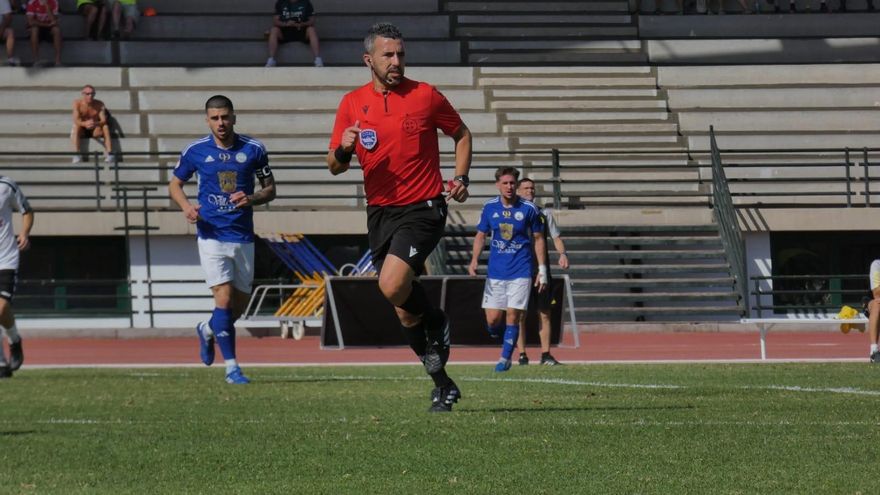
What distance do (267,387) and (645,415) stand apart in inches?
183

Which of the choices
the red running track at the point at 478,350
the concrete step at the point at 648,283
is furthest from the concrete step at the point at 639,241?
the red running track at the point at 478,350

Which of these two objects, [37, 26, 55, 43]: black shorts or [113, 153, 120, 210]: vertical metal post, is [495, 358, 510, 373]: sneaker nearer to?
[113, 153, 120, 210]: vertical metal post

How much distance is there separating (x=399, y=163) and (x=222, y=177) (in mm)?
4511

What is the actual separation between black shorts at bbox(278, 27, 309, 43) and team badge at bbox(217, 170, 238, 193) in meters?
19.2

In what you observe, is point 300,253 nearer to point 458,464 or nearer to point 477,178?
point 477,178

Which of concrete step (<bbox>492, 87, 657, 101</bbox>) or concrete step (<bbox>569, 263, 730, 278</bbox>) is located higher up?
concrete step (<bbox>492, 87, 657, 101</bbox>)

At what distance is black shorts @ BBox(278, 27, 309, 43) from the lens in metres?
33.0

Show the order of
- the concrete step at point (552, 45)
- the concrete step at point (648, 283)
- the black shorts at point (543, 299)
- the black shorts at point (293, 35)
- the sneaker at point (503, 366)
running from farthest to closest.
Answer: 1. the concrete step at point (552, 45)
2. the black shorts at point (293, 35)
3. the concrete step at point (648, 283)
4. the black shorts at point (543, 299)
5. the sneaker at point (503, 366)

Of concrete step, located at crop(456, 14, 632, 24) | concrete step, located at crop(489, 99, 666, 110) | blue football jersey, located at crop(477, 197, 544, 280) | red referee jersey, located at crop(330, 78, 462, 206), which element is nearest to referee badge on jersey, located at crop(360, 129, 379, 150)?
red referee jersey, located at crop(330, 78, 462, 206)

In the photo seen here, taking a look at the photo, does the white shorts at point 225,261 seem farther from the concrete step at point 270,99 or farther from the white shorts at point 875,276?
the concrete step at point 270,99

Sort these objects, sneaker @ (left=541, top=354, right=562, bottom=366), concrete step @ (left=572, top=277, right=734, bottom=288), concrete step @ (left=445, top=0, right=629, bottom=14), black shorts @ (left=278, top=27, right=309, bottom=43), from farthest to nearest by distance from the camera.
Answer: concrete step @ (left=445, top=0, right=629, bottom=14) < black shorts @ (left=278, top=27, right=309, bottom=43) < concrete step @ (left=572, top=277, right=734, bottom=288) < sneaker @ (left=541, top=354, right=562, bottom=366)

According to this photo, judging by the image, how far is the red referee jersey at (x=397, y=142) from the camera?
9.92 meters

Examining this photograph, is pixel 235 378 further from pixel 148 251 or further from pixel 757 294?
pixel 757 294

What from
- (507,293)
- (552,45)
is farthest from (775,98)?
(507,293)
